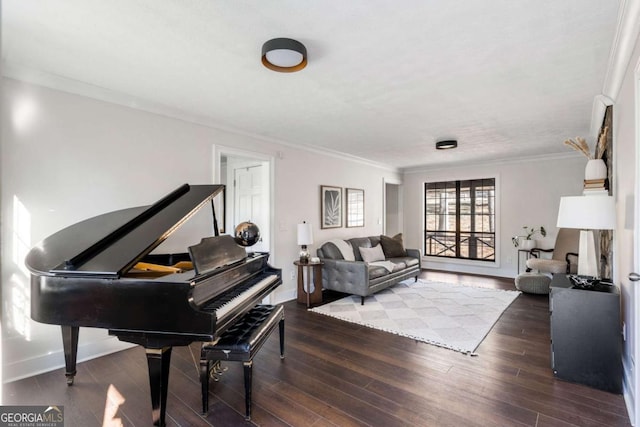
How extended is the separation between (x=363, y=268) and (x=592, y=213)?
2.67m

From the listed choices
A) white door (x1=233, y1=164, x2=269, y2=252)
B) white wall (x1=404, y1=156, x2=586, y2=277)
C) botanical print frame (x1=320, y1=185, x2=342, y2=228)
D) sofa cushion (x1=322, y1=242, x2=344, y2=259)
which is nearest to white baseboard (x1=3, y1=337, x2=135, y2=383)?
white door (x1=233, y1=164, x2=269, y2=252)

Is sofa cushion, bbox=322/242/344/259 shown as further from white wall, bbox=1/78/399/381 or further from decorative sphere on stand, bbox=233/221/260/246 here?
decorative sphere on stand, bbox=233/221/260/246

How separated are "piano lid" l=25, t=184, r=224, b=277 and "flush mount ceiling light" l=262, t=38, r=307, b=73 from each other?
1103 mm

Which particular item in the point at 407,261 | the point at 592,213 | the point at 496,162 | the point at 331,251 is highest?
the point at 496,162

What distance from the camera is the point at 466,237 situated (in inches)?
281

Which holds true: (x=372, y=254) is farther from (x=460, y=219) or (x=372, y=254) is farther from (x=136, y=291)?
(x=136, y=291)

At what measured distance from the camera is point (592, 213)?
2.45 m

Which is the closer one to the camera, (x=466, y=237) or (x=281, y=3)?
(x=281, y=3)

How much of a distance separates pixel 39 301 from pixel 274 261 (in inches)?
114

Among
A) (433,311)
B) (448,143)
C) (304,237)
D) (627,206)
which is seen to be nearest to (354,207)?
(304,237)

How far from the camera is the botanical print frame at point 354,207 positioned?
6.09 m

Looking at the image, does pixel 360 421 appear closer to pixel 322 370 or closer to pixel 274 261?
pixel 322 370

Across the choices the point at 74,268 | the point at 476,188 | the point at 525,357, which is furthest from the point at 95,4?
the point at 476,188

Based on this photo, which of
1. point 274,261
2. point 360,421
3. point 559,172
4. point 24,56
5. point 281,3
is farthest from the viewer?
point 559,172
